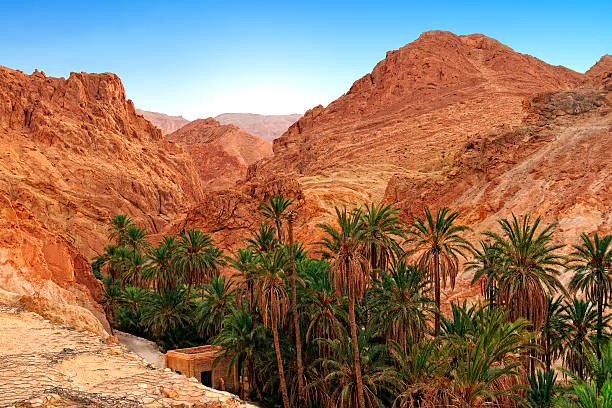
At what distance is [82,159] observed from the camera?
246 ft

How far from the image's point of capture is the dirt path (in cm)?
3088

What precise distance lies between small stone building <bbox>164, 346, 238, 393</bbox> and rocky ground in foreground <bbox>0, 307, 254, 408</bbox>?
50.6 feet

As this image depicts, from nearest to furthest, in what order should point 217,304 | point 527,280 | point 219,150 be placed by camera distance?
point 527,280 → point 217,304 → point 219,150

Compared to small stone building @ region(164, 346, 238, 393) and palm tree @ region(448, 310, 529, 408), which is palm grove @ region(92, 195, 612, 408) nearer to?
palm tree @ region(448, 310, 529, 408)

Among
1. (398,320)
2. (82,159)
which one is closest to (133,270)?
(398,320)

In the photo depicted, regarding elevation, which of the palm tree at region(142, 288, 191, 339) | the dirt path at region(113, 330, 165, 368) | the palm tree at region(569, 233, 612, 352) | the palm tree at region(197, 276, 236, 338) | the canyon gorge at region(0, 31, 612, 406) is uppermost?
the canyon gorge at region(0, 31, 612, 406)

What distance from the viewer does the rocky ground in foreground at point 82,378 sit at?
918 cm

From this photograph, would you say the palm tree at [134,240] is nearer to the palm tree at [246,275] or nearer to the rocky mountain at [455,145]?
the rocky mountain at [455,145]

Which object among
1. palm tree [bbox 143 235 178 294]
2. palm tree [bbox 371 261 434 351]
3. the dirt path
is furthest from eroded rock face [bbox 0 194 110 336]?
palm tree [bbox 371 261 434 351]

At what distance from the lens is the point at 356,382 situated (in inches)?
907

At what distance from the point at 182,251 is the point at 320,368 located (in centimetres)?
1287

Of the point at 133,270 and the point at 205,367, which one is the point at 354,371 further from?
the point at 133,270

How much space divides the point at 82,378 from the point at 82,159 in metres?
70.4

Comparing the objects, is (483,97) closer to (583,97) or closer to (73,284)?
(583,97)
